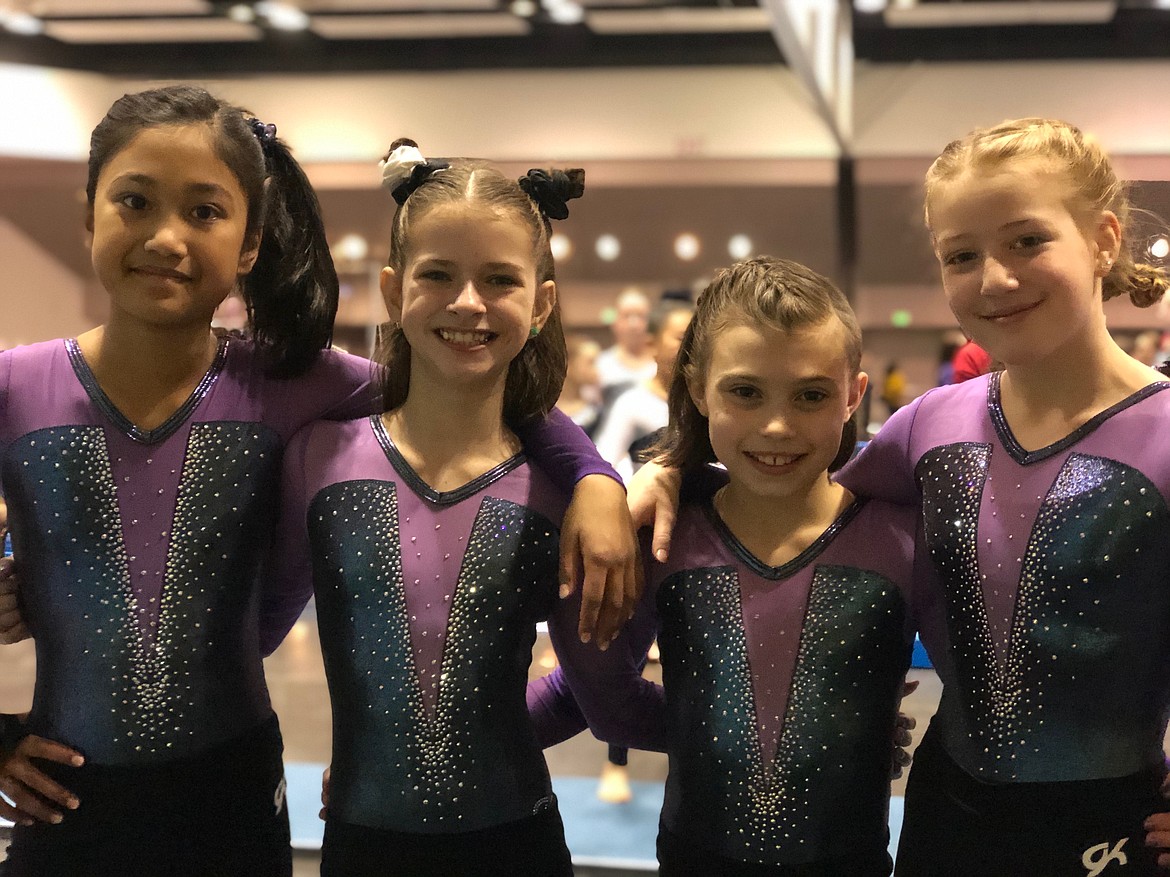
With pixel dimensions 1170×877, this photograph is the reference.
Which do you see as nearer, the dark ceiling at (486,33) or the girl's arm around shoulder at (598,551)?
the girl's arm around shoulder at (598,551)

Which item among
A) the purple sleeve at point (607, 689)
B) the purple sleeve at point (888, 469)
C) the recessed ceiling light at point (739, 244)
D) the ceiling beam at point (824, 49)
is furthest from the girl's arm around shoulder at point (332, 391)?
the recessed ceiling light at point (739, 244)

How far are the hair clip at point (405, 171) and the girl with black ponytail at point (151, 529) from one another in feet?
0.66

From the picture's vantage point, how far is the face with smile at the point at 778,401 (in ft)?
4.79

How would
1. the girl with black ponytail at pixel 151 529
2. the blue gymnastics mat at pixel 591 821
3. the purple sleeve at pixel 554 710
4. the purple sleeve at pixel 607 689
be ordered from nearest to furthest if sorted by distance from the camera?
the girl with black ponytail at pixel 151 529, the purple sleeve at pixel 607 689, the purple sleeve at pixel 554 710, the blue gymnastics mat at pixel 591 821

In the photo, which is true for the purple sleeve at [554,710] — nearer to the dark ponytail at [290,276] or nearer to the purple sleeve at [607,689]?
the purple sleeve at [607,689]

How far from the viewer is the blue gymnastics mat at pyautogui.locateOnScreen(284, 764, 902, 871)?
2721 mm

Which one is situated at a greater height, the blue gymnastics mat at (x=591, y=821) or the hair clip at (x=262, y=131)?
the hair clip at (x=262, y=131)

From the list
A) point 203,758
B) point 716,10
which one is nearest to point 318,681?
point 203,758

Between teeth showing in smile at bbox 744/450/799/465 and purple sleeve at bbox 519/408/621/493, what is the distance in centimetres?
19

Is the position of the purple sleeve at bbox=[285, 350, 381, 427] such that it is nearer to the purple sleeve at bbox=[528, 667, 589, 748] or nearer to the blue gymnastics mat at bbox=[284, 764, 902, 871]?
the purple sleeve at bbox=[528, 667, 589, 748]

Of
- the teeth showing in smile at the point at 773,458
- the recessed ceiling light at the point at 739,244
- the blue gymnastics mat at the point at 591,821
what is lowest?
the blue gymnastics mat at the point at 591,821

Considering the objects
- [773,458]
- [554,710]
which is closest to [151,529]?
[554,710]

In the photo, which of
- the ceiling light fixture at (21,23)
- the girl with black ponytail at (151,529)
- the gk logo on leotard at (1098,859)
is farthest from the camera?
the ceiling light fixture at (21,23)

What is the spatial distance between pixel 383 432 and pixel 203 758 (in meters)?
0.51
